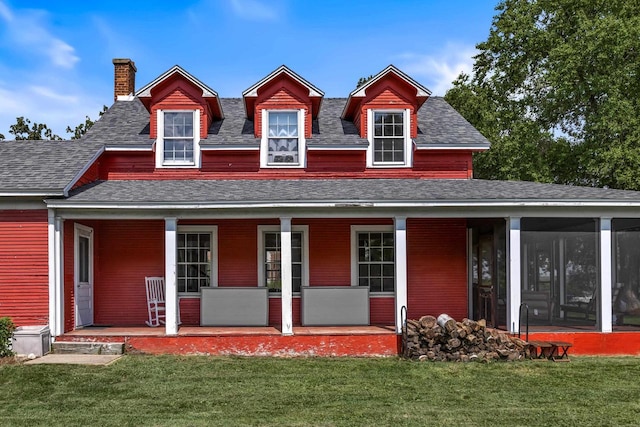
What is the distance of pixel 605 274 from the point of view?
43.6 feet

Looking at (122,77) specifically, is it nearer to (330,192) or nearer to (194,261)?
(194,261)

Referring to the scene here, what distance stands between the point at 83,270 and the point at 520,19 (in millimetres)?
19781

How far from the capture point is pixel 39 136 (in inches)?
1499

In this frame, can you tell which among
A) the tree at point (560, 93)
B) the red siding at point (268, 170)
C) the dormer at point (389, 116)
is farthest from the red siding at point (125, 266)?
the tree at point (560, 93)

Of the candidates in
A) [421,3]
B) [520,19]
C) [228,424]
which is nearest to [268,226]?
[421,3]

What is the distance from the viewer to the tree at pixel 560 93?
77.4 ft

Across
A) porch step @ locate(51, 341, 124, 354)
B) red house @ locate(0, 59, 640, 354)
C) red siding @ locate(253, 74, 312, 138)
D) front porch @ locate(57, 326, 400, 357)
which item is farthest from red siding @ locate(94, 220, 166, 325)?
red siding @ locate(253, 74, 312, 138)

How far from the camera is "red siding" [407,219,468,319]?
1583cm

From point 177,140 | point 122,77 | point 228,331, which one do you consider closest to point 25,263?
point 228,331

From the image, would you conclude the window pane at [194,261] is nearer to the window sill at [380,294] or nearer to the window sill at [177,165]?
the window sill at [177,165]

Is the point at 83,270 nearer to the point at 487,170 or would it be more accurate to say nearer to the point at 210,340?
the point at 210,340

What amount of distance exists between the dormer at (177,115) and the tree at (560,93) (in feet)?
43.9

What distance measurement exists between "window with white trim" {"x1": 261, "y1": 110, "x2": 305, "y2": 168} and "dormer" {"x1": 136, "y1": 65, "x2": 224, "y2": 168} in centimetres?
147

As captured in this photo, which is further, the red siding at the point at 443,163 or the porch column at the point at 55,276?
the red siding at the point at 443,163
